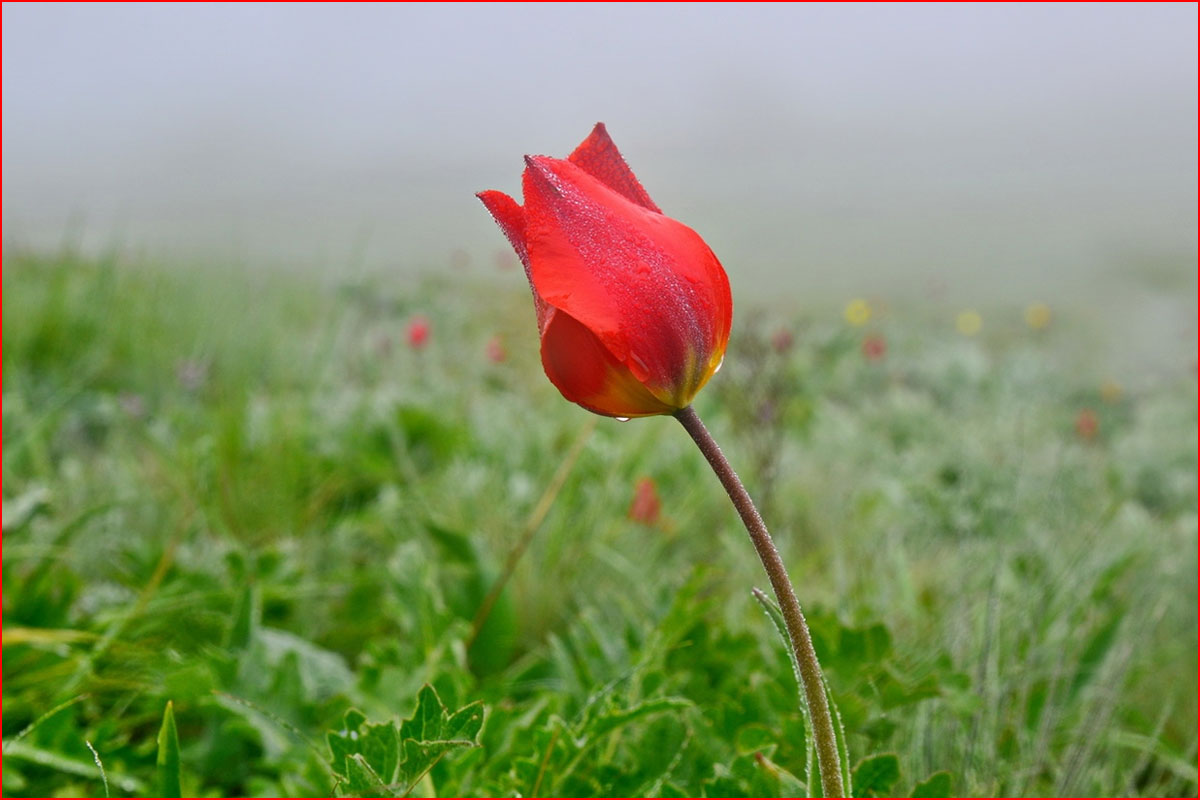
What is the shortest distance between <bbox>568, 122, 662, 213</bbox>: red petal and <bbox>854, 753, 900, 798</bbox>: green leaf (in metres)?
0.42

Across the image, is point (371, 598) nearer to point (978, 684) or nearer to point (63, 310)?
point (978, 684)

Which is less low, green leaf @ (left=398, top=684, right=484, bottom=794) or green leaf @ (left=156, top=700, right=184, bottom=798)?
green leaf @ (left=398, top=684, right=484, bottom=794)

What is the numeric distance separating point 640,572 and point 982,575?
0.57 m

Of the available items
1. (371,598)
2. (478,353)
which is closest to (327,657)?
(371,598)

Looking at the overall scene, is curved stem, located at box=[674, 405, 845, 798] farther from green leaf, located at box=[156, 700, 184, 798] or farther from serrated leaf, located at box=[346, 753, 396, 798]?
green leaf, located at box=[156, 700, 184, 798]

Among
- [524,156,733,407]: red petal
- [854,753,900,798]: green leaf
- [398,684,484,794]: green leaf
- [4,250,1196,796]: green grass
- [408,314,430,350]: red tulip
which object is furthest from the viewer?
[408,314,430,350]: red tulip

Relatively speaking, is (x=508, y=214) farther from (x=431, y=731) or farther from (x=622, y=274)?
(x=431, y=731)

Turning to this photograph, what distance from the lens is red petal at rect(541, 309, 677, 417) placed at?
48 cm

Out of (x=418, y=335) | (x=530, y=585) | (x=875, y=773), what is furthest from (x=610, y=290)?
(x=418, y=335)

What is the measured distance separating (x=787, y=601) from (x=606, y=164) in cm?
26

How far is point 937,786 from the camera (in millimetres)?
719

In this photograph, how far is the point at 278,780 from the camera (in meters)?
1.08

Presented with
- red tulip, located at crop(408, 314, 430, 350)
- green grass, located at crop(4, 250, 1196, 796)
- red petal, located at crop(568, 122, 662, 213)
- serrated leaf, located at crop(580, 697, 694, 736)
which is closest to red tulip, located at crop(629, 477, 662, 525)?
green grass, located at crop(4, 250, 1196, 796)

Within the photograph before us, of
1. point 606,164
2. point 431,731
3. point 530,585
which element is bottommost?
point 530,585
